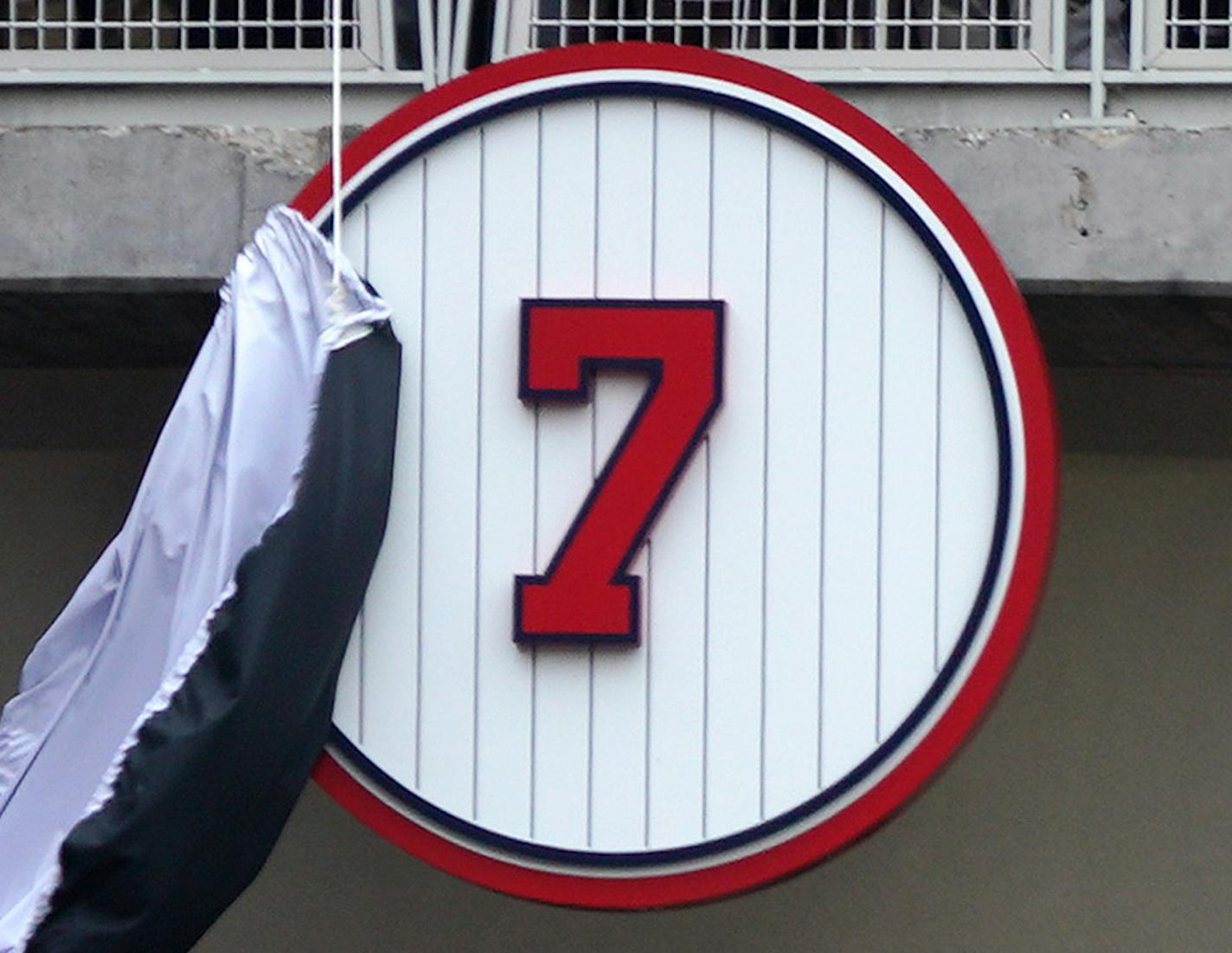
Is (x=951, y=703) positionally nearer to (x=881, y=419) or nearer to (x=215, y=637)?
(x=881, y=419)

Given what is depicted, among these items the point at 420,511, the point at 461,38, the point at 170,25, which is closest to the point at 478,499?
the point at 420,511

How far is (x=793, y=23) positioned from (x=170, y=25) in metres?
1.69

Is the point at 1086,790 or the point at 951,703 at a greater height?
the point at 951,703

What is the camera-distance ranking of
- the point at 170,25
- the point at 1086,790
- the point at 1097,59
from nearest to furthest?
the point at 1097,59 < the point at 170,25 < the point at 1086,790

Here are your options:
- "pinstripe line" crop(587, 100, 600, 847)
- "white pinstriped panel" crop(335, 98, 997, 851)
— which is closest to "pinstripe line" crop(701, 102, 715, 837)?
"white pinstriped panel" crop(335, 98, 997, 851)

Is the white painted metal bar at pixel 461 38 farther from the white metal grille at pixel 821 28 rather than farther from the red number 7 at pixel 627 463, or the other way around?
the red number 7 at pixel 627 463

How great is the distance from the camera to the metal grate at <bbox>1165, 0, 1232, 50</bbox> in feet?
20.5

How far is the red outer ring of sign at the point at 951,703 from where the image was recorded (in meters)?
5.43

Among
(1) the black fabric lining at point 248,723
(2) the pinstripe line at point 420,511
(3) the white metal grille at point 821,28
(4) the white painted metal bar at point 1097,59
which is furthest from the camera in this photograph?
(3) the white metal grille at point 821,28

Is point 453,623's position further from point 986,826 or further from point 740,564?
point 986,826

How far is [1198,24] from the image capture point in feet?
20.5

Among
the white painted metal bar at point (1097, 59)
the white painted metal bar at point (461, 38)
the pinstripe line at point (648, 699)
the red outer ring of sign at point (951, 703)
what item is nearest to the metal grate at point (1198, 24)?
the white painted metal bar at point (1097, 59)

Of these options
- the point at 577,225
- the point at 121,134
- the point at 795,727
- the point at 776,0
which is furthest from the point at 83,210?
the point at 795,727

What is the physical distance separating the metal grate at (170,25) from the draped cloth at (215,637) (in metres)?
1.01
